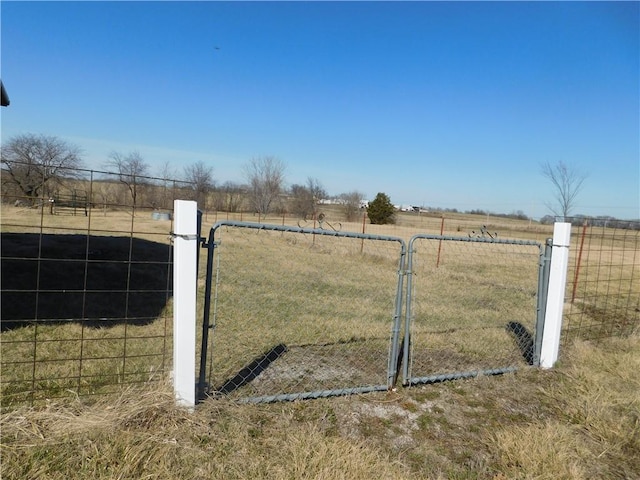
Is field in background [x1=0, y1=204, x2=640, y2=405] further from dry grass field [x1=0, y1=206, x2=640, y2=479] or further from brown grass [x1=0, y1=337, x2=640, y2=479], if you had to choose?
brown grass [x1=0, y1=337, x2=640, y2=479]

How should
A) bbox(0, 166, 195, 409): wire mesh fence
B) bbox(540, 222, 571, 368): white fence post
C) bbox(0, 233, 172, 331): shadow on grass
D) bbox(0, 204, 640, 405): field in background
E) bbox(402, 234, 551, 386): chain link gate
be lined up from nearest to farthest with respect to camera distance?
bbox(0, 166, 195, 409): wire mesh fence, bbox(0, 204, 640, 405): field in background, bbox(402, 234, 551, 386): chain link gate, bbox(540, 222, 571, 368): white fence post, bbox(0, 233, 172, 331): shadow on grass

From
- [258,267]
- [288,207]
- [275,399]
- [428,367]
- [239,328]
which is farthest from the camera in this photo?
[288,207]

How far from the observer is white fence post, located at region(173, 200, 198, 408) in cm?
285

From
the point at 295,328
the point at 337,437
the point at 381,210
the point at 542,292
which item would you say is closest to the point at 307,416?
the point at 337,437

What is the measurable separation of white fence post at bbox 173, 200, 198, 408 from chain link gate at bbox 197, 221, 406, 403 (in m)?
0.18

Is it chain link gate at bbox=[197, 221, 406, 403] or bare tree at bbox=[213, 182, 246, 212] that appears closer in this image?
→ chain link gate at bbox=[197, 221, 406, 403]

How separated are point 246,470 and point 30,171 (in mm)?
2486

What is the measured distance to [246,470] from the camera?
249 centimetres

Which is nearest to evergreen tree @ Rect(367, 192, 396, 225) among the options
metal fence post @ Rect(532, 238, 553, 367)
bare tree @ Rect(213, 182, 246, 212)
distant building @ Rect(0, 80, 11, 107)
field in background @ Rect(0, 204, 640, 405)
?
bare tree @ Rect(213, 182, 246, 212)

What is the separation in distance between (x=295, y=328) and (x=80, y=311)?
9.99 feet

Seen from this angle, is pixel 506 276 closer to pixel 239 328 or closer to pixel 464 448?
pixel 239 328

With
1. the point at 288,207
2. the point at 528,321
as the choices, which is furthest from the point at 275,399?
the point at 288,207

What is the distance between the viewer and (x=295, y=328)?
5.63 meters

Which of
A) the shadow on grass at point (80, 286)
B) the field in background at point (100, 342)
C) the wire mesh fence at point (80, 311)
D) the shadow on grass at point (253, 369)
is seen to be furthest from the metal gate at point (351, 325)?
the shadow on grass at point (80, 286)
